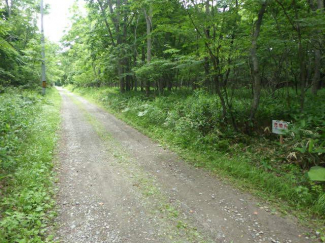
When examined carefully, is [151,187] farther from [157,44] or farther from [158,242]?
[157,44]

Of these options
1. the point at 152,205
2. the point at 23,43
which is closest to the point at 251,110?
the point at 152,205

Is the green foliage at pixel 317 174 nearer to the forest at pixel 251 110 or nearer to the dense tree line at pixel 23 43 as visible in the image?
the forest at pixel 251 110

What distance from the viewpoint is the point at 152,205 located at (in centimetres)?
376

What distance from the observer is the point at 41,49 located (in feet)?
55.7

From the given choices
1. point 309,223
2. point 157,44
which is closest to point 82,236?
point 309,223

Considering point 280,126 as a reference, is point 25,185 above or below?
below

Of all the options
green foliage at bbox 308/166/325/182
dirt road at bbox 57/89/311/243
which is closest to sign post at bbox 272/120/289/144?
green foliage at bbox 308/166/325/182

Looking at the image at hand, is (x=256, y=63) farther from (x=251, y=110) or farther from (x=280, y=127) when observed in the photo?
(x=280, y=127)

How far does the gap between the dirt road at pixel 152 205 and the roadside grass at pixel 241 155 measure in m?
0.42

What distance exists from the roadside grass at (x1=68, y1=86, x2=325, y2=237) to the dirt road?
0.42 m

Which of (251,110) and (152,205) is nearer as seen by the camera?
(152,205)

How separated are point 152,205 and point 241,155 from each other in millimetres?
3243

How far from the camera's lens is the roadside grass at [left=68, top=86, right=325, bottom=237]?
385 cm

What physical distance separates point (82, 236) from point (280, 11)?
8.98 metres
